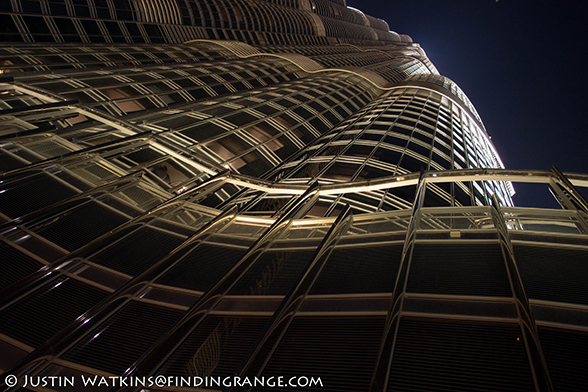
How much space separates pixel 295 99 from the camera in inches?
1096

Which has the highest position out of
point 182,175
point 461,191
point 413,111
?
point 413,111

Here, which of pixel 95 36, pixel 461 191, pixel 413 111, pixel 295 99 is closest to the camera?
pixel 461 191

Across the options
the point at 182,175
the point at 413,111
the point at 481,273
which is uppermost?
the point at 413,111

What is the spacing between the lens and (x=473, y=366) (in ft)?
13.7

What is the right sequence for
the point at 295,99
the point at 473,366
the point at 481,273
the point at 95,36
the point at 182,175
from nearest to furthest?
the point at 473,366 → the point at 481,273 → the point at 182,175 → the point at 295,99 → the point at 95,36

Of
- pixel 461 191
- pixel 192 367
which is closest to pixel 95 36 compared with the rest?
pixel 461 191

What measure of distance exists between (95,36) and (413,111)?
34138 millimetres

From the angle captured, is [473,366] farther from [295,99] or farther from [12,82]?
[295,99]

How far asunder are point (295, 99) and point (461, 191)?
15.8 meters

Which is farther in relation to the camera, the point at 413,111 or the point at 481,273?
the point at 413,111

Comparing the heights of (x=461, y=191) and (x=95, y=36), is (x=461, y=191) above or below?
below

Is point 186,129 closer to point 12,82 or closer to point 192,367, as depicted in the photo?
point 12,82

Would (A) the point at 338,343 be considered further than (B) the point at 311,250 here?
No

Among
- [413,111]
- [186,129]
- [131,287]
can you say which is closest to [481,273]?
[131,287]
